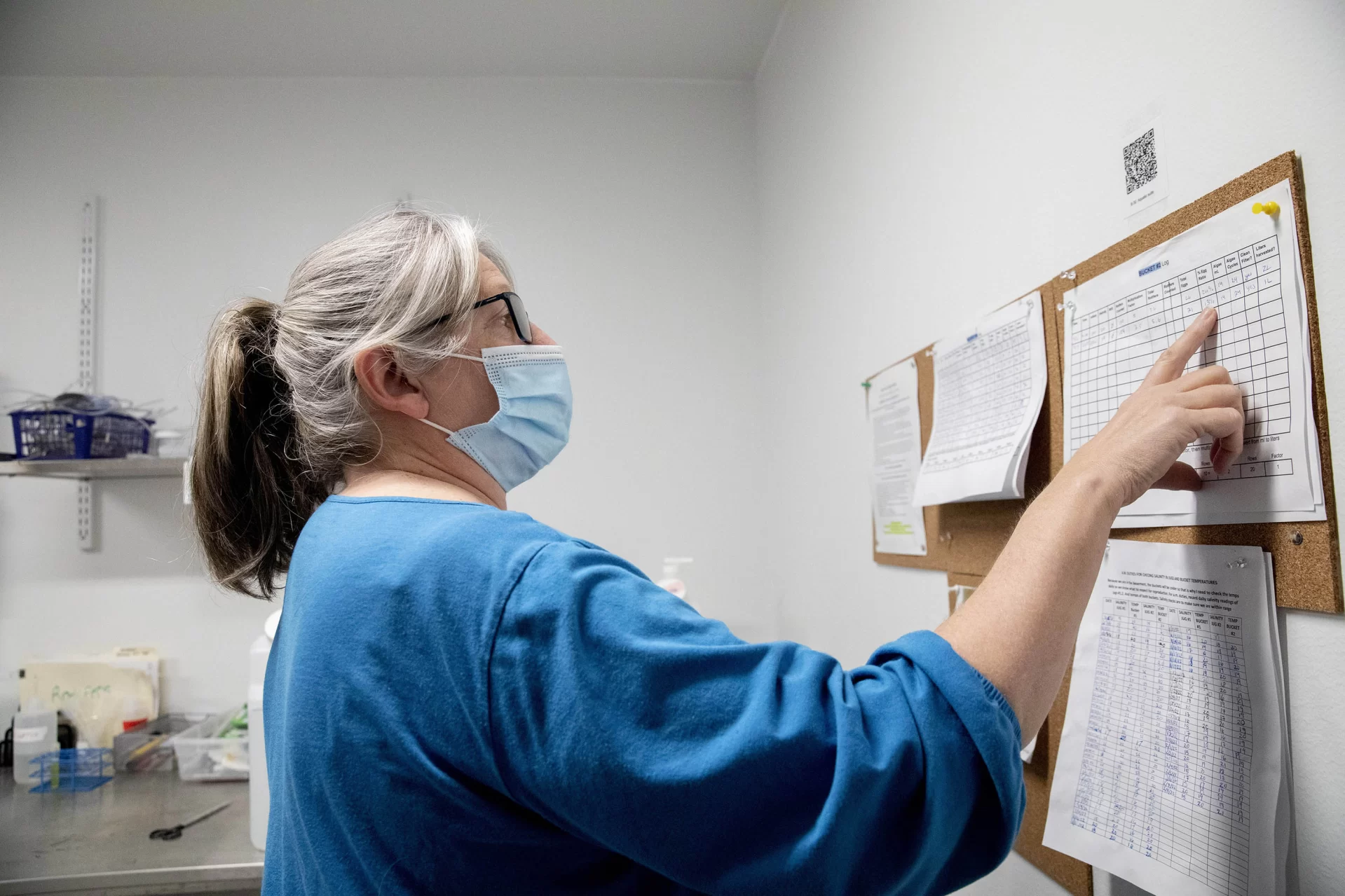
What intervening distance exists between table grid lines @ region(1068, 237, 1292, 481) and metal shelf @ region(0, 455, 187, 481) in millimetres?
1991

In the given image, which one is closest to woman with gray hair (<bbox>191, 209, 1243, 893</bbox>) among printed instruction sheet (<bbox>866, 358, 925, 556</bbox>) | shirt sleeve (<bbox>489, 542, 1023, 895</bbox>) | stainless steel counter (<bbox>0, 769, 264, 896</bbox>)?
shirt sleeve (<bbox>489, 542, 1023, 895</bbox>)

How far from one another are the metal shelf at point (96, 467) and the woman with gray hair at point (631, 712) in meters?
1.59

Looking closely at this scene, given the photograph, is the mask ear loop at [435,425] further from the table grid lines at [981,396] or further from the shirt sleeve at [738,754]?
the table grid lines at [981,396]

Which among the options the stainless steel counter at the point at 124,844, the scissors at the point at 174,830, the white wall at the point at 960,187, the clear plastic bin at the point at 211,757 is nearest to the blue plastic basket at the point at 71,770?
the stainless steel counter at the point at 124,844

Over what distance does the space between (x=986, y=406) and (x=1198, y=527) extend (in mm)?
357

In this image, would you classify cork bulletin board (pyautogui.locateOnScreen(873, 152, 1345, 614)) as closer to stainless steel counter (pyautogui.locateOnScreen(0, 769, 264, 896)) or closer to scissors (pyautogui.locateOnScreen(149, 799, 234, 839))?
stainless steel counter (pyautogui.locateOnScreen(0, 769, 264, 896))

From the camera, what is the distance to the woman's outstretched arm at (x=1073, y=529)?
54 centimetres

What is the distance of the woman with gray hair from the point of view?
487 mm

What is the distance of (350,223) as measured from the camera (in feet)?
7.52

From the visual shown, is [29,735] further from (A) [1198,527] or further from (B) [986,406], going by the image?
(A) [1198,527]

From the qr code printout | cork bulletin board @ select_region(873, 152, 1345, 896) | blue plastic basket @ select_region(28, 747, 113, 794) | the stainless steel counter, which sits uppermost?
the qr code printout

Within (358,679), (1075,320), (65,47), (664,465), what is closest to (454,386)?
(358,679)

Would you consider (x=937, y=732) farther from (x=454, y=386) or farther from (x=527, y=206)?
(x=527, y=206)

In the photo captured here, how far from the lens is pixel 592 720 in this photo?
19.3 inches
